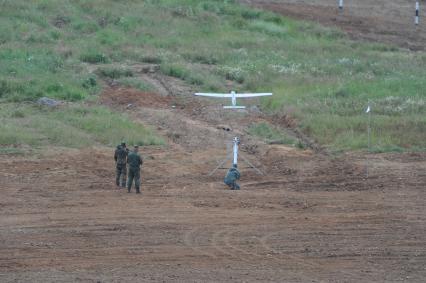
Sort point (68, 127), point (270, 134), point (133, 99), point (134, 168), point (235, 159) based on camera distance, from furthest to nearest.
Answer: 1. point (133, 99)
2. point (270, 134)
3. point (68, 127)
4. point (235, 159)
5. point (134, 168)

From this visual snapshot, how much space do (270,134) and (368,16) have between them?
66.4 feet

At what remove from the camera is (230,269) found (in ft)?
64.8

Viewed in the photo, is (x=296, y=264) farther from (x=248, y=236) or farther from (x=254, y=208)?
(x=254, y=208)

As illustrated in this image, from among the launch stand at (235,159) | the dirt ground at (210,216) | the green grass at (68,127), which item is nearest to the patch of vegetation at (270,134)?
the dirt ground at (210,216)

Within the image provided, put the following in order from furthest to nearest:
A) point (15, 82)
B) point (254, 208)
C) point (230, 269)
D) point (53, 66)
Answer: point (53, 66)
point (15, 82)
point (254, 208)
point (230, 269)

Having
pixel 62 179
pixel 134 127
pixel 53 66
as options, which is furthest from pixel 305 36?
pixel 62 179

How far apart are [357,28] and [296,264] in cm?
3009

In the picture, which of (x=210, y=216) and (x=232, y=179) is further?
(x=232, y=179)

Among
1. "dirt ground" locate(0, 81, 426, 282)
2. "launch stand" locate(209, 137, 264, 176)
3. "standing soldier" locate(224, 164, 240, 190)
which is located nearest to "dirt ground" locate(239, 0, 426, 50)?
"dirt ground" locate(0, 81, 426, 282)

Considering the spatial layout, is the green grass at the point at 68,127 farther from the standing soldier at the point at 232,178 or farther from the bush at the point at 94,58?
the bush at the point at 94,58

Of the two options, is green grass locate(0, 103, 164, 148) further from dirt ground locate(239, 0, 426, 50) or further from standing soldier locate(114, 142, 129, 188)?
dirt ground locate(239, 0, 426, 50)

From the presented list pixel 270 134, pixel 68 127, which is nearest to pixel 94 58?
pixel 68 127

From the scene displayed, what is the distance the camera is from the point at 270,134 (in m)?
32.7

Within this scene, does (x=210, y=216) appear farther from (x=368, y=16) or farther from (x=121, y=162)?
(x=368, y=16)
